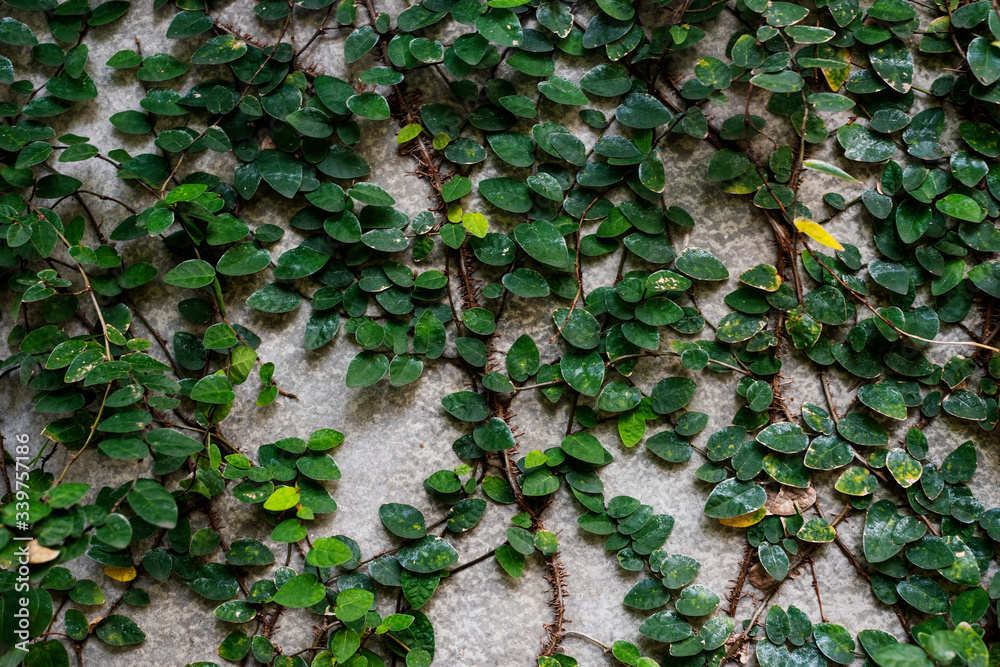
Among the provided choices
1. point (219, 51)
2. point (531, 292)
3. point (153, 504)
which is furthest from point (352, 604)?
point (219, 51)

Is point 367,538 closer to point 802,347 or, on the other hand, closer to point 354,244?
point 354,244

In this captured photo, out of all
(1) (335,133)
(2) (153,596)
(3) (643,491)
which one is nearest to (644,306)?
(3) (643,491)

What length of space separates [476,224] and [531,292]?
18cm

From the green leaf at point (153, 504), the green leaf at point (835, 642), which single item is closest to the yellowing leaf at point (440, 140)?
the green leaf at point (153, 504)

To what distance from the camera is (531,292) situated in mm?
1287

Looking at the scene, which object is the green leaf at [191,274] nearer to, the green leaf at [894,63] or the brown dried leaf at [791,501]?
the brown dried leaf at [791,501]

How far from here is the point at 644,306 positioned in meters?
1.30

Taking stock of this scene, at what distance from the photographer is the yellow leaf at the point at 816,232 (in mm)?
1222

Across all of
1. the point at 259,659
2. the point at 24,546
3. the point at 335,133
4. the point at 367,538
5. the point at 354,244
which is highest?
the point at 335,133

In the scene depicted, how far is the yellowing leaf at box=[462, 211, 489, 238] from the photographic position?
1271mm

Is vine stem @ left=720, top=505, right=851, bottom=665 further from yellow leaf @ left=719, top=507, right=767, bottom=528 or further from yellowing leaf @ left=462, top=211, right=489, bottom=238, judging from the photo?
yellowing leaf @ left=462, top=211, right=489, bottom=238

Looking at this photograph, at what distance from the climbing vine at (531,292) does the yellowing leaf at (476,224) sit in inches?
0.6

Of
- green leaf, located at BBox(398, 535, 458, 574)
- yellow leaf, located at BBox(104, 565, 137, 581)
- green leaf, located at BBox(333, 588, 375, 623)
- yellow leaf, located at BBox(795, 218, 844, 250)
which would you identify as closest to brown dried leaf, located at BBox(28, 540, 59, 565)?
yellow leaf, located at BBox(104, 565, 137, 581)

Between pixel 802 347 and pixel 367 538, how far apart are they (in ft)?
3.28
